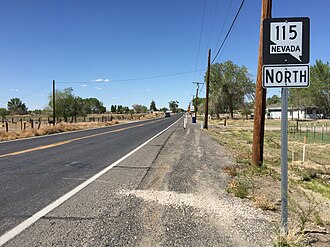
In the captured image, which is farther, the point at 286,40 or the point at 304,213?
the point at 304,213

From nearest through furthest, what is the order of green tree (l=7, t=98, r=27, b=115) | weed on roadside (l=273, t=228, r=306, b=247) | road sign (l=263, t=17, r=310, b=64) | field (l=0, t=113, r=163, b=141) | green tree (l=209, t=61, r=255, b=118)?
weed on roadside (l=273, t=228, r=306, b=247)
road sign (l=263, t=17, r=310, b=64)
field (l=0, t=113, r=163, b=141)
green tree (l=209, t=61, r=255, b=118)
green tree (l=7, t=98, r=27, b=115)

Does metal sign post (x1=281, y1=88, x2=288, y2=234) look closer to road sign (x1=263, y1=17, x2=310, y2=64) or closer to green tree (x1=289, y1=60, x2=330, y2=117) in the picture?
road sign (x1=263, y1=17, x2=310, y2=64)

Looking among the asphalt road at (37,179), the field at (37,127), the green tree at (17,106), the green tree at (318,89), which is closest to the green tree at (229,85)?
the green tree at (318,89)

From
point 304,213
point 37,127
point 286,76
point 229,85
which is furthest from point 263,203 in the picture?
point 229,85

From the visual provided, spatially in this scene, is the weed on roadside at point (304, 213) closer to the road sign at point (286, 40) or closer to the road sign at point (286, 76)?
the road sign at point (286, 76)

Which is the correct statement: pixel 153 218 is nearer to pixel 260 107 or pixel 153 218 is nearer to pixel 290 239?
pixel 290 239

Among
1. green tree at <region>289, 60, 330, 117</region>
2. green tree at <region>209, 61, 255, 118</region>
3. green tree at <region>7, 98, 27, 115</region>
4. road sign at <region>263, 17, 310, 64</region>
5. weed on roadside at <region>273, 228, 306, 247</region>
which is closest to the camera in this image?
weed on roadside at <region>273, 228, 306, 247</region>

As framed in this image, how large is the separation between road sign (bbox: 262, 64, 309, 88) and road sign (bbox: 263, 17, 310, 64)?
8cm

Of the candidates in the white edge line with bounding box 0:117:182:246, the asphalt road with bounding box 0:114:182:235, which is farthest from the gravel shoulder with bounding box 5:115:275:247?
the asphalt road with bounding box 0:114:182:235

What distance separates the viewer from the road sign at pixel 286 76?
3417mm

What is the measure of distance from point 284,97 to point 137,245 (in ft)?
8.68

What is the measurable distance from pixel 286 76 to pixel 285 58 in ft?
0.76

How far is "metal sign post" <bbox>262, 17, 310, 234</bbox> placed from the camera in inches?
134

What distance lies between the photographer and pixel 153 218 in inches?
169
